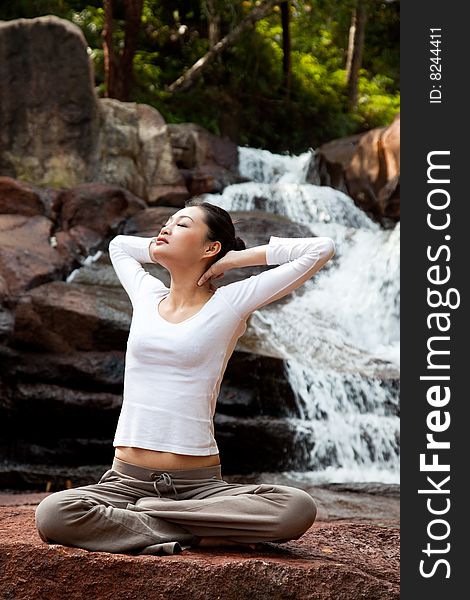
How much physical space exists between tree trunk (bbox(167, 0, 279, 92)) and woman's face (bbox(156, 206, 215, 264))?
12363 millimetres

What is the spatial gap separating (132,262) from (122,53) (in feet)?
36.5

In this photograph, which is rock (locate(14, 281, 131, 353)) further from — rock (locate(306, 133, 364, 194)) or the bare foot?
rock (locate(306, 133, 364, 194))

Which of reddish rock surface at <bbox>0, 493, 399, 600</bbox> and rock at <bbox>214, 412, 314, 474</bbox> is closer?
reddish rock surface at <bbox>0, 493, 399, 600</bbox>

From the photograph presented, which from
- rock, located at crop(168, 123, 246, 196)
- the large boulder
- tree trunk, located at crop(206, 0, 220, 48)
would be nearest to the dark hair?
the large boulder

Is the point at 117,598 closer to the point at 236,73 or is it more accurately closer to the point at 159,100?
the point at 159,100

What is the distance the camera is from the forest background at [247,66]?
16.7m

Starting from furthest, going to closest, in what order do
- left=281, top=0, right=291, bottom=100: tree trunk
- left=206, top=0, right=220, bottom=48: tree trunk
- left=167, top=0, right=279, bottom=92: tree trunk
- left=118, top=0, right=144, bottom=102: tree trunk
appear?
left=281, top=0, right=291, bottom=100: tree trunk, left=206, top=0, right=220, bottom=48: tree trunk, left=167, top=0, right=279, bottom=92: tree trunk, left=118, top=0, right=144, bottom=102: tree trunk

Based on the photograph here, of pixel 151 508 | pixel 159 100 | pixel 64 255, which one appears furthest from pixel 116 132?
pixel 151 508

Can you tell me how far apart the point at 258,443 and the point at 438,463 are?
14.1ft

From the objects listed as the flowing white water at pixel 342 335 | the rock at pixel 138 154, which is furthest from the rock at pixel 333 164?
the rock at pixel 138 154

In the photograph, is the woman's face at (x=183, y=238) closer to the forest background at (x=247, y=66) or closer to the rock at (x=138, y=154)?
the rock at (x=138, y=154)

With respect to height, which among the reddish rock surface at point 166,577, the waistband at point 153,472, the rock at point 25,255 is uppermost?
the rock at point 25,255

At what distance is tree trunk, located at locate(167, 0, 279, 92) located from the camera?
15312 mm

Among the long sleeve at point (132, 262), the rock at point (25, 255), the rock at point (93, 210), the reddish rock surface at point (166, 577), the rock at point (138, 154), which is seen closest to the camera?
the reddish rock surface at point (166, 577)
